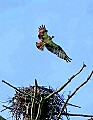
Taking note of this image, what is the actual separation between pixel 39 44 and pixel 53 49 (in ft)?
0.83

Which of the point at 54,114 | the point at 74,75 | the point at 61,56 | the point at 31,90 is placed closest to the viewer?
the point at 74,75

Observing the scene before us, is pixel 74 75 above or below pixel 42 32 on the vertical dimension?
below

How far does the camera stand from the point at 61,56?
740cm

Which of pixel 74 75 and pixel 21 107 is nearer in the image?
pixel 74 75

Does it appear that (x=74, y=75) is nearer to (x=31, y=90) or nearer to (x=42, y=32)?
(x=42, y=32)

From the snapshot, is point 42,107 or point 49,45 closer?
point 49,45

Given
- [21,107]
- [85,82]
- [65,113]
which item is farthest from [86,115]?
[21,107]

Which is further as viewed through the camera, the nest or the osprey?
the nest

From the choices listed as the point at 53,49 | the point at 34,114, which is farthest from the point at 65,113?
the point at 53,49

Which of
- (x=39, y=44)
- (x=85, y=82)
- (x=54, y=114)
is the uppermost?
(x=39, y=44)

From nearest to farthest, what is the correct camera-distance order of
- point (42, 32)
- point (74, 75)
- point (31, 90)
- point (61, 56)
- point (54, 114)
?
point (74, 75) < point (61, 56) < point (42, 32) < point (54, 114) < point (31, 90)

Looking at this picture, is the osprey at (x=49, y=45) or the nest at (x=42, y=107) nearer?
the osprey at (x=49, y=45)

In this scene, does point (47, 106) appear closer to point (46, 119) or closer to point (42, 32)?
point (46, 119)

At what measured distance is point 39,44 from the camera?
7680 mm
